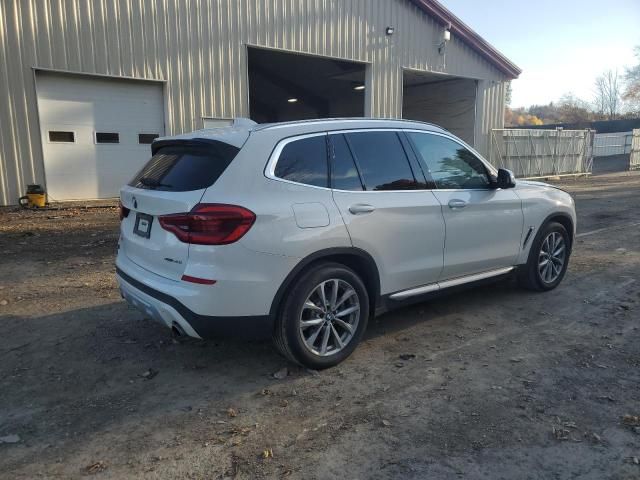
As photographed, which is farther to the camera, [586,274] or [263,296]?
[586,274]

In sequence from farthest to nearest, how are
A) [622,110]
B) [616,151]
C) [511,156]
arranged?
[622,110]
[616,151]
[511,156]

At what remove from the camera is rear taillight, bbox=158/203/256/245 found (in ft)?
→ 10.5

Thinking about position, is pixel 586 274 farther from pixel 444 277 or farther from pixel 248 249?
pixel 248 249

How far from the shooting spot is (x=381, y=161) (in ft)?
13.6

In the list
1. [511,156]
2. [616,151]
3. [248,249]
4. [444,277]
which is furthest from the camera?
[616,151]

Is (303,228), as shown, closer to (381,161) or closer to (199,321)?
(199,321)

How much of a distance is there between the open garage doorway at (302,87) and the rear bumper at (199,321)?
14988mm

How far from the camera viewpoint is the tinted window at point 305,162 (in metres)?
3.59

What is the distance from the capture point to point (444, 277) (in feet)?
14.8

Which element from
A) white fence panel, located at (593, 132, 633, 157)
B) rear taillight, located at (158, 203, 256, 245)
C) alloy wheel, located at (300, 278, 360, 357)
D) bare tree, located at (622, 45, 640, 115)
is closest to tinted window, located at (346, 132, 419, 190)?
alloy wheel, located at (300, 278, 360, 357)

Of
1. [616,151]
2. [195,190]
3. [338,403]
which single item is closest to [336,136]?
[195,190]

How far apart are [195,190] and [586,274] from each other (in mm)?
5241

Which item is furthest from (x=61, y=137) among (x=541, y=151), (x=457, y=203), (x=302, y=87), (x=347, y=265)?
(x=541, y=151)

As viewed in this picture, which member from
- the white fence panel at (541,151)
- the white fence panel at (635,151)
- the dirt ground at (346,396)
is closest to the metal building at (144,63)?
the white fence panel at (541,151)
